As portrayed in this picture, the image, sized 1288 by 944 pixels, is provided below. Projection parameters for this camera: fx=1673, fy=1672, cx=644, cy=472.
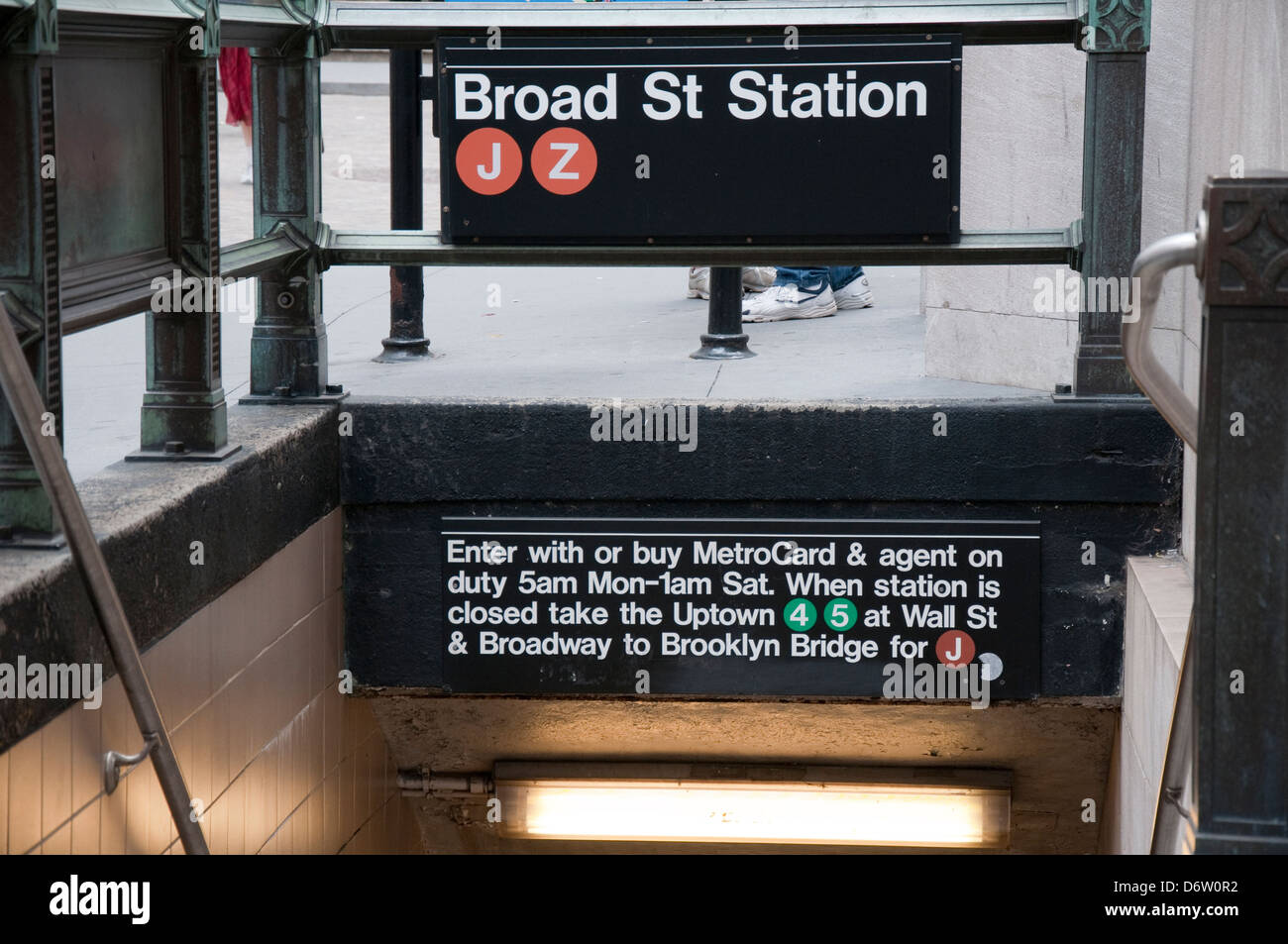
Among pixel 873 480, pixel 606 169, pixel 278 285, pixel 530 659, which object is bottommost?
pixel 530 659

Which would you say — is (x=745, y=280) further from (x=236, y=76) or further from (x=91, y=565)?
(x=91, y=565)

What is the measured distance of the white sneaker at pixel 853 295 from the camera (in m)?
6.50

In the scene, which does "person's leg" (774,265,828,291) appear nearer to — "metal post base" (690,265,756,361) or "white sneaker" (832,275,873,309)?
"white sneaker" (832,275,873,309)

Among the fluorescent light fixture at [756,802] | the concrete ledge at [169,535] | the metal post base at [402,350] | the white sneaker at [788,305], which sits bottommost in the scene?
the fluorescent light fixture at [756,802]

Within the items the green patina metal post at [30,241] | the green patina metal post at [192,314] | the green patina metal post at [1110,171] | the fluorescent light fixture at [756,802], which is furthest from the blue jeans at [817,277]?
the green patina metal post at [30,241]

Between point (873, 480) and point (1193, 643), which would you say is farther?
point (873, 480)

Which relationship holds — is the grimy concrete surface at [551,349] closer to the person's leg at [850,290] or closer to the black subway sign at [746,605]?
the person's leg at [850,290]

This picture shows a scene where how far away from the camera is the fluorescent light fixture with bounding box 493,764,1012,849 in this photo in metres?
5.34

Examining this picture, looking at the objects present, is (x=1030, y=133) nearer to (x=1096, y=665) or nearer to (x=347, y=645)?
(x=1096, y=665)

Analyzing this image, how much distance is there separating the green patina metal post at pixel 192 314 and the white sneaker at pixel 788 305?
9.21 ft
